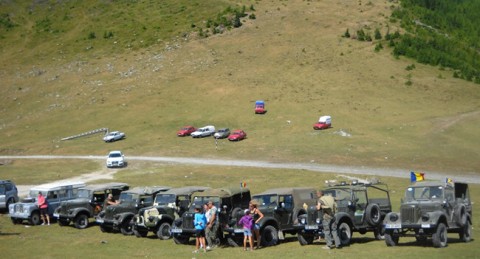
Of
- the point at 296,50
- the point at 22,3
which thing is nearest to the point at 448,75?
the point at 296,50

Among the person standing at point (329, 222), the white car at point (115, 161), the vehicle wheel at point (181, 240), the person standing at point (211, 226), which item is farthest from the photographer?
the white car at point (115, 161)

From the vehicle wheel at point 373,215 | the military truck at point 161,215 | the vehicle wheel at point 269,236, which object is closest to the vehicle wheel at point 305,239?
the vehicle wheel at point 269,236

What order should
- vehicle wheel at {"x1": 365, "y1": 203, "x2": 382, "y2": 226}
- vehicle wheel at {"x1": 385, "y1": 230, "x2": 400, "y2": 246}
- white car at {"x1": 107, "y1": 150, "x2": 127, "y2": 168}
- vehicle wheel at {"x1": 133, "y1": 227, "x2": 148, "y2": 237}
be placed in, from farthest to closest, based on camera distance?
white car at {"x1": 107, "y1": 150, "x2": 127, "y2": 168} < vehicle wheel at {"x1": 133, "y1": 227, "x2": 148, "y2": 237} < vehicle wheel at {"x1": 365, "y1": 203, "x2": 382, "y2": 226} < vehicle wheel at {"x1": 385, "y1": 230, "x2": 400, "y2": 246}

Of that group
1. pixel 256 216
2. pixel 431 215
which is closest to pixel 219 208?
pixel 256 216

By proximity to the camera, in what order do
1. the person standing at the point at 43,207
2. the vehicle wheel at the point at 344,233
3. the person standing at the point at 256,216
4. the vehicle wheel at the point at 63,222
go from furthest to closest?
the person standing at the point at 43,207
the vehicle wheel at the point at 63,222
the person standing at the point at 256,216
the vehicle wheel at the point at 344,233

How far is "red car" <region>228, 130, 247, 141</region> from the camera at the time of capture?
78.9 metres

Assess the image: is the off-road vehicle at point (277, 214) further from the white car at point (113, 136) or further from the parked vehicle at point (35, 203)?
the white car at point (113, 136)

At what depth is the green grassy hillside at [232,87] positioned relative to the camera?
73750 mm

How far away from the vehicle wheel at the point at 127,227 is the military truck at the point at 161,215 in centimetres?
77

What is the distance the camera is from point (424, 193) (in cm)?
2584

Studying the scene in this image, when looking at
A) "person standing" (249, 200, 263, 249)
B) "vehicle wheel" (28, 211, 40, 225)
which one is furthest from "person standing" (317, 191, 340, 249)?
"vehicle wheel" (28, 211, 40, 225)

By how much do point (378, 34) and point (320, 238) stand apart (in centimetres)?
9682

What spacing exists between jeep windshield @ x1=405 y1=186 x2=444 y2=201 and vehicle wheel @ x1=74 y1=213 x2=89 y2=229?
17.7 m

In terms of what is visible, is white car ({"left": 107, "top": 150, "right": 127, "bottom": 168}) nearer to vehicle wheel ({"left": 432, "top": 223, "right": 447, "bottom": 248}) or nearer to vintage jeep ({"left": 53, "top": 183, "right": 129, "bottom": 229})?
vintage jeep ({"left": 53, "top": 183, "right": 129, "bottom": 229})
